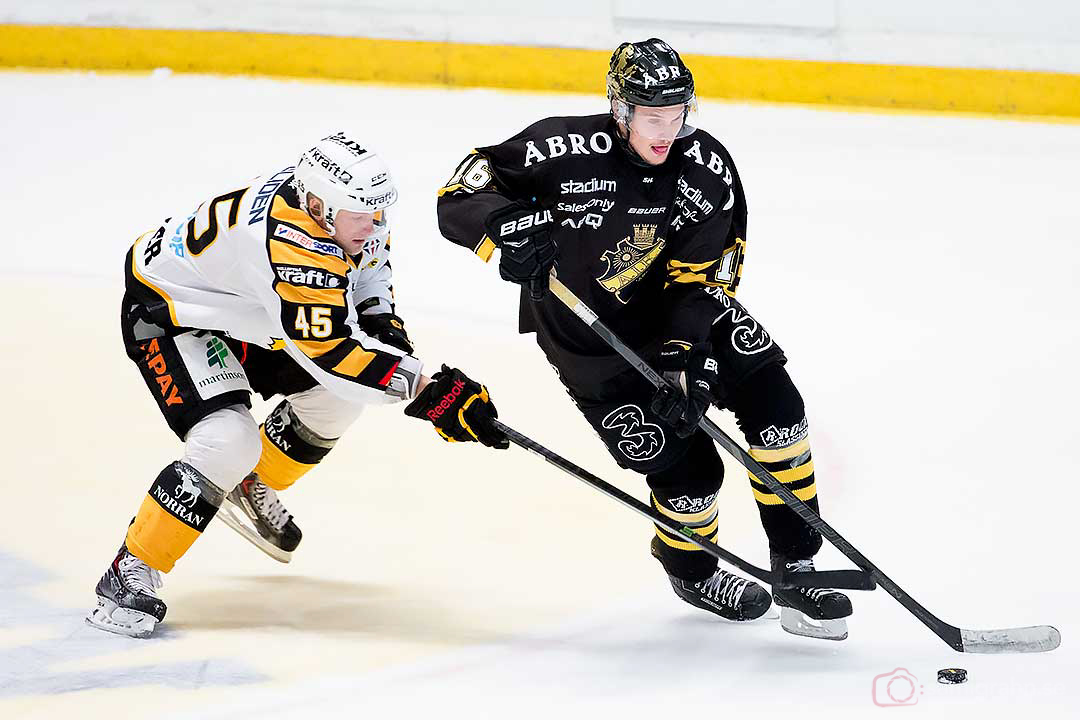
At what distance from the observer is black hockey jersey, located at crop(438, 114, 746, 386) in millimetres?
3092

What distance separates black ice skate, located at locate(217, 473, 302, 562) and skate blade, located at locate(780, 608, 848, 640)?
127cm

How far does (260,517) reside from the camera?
3580 millimetres

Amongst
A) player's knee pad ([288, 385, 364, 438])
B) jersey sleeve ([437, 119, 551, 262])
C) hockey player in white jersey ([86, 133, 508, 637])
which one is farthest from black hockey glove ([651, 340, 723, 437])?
player's knee pad ([288, 385, 364, 438])

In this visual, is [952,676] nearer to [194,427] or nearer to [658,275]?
[658,275]

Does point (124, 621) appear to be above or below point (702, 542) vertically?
below

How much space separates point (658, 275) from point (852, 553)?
767 mm

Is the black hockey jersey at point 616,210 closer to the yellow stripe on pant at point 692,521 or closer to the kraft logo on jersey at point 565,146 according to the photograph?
the kraft logo on jersey at point 565,146

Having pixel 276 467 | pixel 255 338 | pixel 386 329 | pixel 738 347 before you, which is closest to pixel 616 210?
pixel 738 347

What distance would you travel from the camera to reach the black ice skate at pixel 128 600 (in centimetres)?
310

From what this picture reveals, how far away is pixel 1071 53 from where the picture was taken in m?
7.33

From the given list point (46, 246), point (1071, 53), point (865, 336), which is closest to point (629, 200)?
point (865, 336)

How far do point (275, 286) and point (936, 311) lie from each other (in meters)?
3.09

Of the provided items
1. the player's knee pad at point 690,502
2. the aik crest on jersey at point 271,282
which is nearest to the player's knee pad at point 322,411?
the aik crest on jersey at point 271,282

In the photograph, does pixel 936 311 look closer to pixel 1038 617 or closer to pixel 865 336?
pixel 865 336
